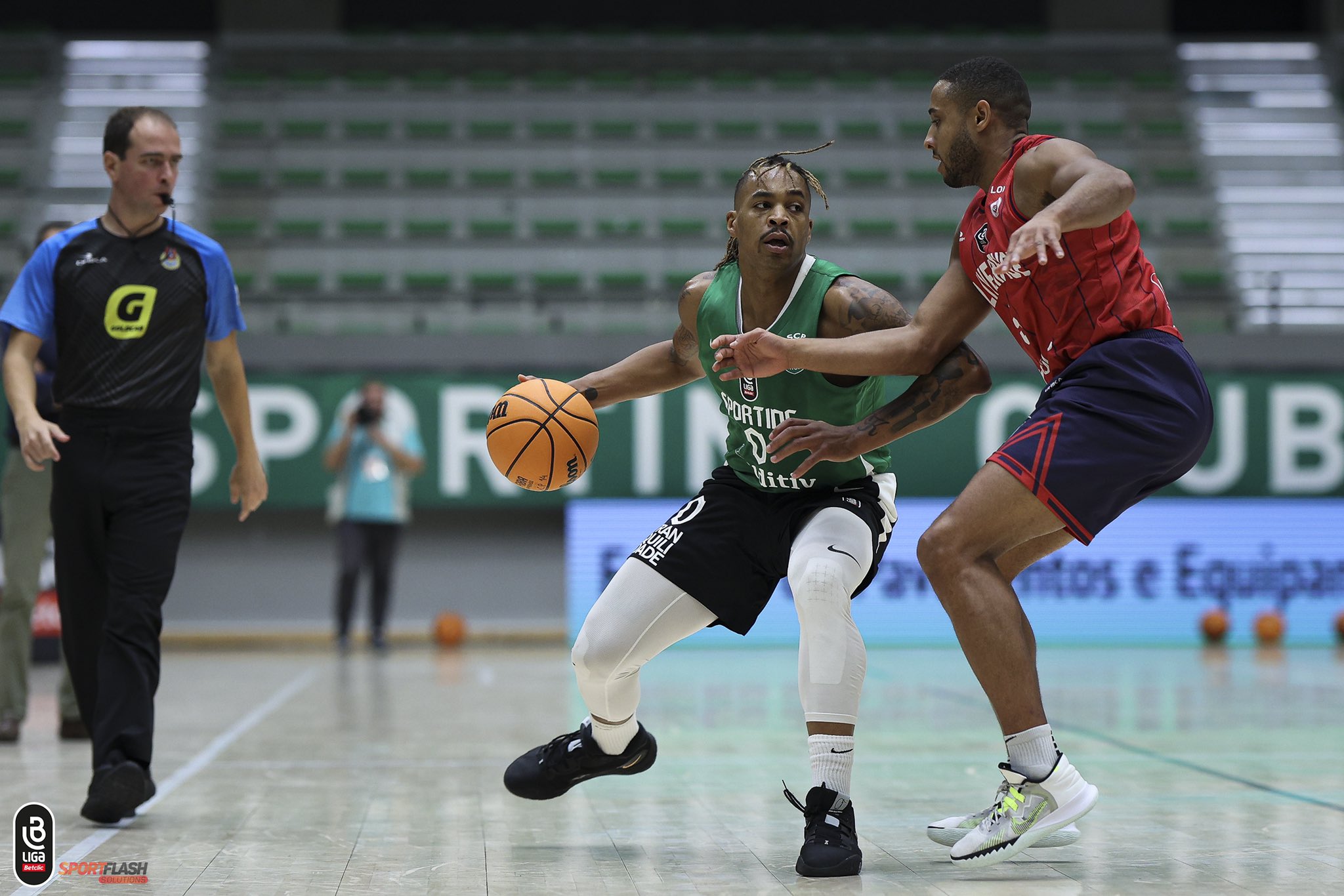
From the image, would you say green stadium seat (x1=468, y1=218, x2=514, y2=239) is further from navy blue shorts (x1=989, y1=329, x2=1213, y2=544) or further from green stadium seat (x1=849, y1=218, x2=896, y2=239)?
navy blue shorts (x1=989, y1=329, x2=1213, y2=544)

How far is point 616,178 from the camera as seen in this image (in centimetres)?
1744

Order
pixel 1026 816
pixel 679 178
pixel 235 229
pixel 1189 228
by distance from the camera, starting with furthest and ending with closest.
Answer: pixel 679 178, pixel 1189 228, pixel 235 229, pixel 1026 816

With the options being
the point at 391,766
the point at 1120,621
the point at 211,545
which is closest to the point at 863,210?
the point at 1120,621

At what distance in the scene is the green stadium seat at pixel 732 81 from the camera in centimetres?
1947

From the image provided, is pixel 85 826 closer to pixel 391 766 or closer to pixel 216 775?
pixel 216 775

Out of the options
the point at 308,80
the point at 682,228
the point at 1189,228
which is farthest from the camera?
the point at 308,80

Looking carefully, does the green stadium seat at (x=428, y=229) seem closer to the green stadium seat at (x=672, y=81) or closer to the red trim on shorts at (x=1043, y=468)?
the green stadium seat at (x=672, y=81)

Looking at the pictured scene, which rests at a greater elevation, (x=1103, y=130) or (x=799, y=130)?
(x=1103, y=130)

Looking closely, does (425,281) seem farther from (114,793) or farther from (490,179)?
(114,793)

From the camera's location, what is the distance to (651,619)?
150 inches

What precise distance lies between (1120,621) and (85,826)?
10034mm

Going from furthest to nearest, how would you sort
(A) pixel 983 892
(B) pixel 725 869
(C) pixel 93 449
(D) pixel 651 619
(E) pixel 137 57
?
1. (E) pixel 137 57
2. (C) pixel 93 449
3. (D) pixel 651 619
4. (B) pixel 725 869
5. (A) pixel 983 892

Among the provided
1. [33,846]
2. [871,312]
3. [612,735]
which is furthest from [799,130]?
[33,846]

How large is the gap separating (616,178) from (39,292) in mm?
13515
